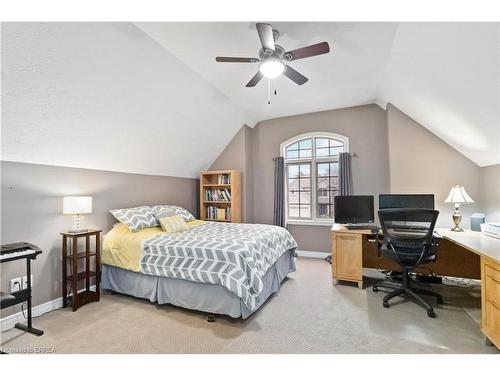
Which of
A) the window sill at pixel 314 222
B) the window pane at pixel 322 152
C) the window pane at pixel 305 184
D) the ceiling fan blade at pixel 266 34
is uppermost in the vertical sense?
the ceiling fan blade at pixel 266 34

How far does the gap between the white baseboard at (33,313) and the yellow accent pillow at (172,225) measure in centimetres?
121

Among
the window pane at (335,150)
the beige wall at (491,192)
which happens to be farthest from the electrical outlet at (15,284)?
the beige wall at (491,192)

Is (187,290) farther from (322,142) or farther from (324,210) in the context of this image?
(322,142)

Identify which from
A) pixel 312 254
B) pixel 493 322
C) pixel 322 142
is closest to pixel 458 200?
pixel 493 322

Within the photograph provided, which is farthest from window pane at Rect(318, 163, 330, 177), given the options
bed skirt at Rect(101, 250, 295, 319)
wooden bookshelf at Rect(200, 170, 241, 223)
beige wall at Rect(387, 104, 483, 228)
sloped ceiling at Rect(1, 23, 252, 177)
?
sloped ceiling at Rect(1, 23, 252, 177)

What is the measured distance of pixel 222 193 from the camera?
457cm

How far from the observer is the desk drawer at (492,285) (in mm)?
1690

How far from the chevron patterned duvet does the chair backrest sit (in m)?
1.29

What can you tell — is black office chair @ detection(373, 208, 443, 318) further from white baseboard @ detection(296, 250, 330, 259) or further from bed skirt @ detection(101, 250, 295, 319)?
white baseboard @ detection(296, 250, 330, 259)

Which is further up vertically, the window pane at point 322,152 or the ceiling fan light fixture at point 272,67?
the ceiling fan light fixture at point 272,67

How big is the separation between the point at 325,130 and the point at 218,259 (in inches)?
129

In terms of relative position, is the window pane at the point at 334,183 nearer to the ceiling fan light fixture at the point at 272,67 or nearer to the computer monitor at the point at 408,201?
the computer monitor at the point at 408,201

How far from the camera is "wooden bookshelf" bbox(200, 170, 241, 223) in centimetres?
441

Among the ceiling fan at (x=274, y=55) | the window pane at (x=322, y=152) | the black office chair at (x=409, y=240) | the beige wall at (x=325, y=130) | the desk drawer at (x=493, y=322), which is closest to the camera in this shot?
the desk drawer at (x=493, y=322)
